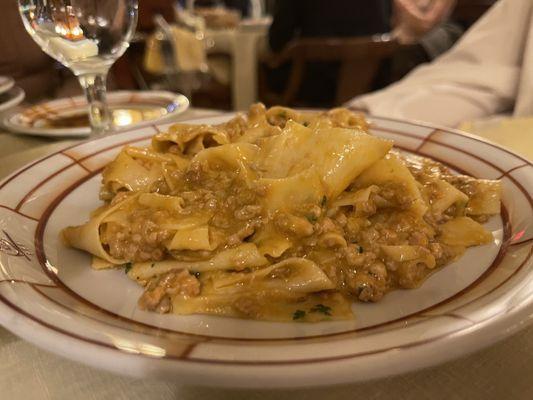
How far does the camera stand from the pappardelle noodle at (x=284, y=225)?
0.73 metres

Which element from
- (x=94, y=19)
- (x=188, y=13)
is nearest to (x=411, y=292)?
(x=94, y=19)

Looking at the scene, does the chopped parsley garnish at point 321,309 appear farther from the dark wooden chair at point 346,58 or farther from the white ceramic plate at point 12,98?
the dark wooden chair at point 346,58

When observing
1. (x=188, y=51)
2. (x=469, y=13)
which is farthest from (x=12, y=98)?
(x=469, y=13)

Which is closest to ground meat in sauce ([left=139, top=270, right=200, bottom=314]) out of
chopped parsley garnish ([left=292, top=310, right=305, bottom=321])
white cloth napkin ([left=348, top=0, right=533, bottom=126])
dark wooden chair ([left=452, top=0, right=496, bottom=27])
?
chopped parsley garnish ([left=292, top=310, right=305, bottom=321])

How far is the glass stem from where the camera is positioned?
134 cm

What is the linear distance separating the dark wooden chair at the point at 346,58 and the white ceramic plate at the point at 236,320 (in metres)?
2.08

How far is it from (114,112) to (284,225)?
3.85ft

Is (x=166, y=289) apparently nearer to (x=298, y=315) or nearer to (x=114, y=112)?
(x=298, y=315)

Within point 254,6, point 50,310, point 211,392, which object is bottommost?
point 254,6

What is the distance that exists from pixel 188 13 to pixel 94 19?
4.89 meters

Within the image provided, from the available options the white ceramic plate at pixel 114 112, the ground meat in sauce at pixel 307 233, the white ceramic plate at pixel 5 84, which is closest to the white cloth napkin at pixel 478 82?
the white ceramic plate at pixel 114 112

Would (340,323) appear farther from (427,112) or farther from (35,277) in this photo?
(427,112)

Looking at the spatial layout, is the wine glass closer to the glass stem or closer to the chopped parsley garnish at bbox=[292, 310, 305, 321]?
the glass stem

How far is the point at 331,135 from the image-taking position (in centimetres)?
90
